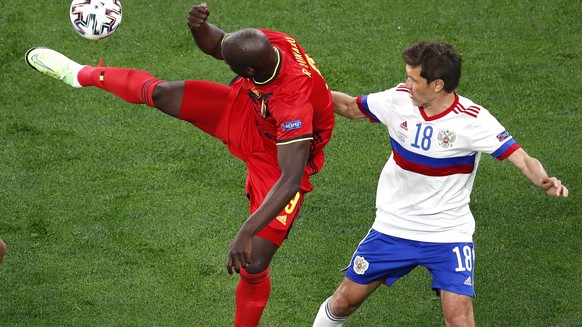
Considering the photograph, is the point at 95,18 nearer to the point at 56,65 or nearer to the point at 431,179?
the point at 56,65

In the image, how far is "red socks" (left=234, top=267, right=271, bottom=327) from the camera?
838cm

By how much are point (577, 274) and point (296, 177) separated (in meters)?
3.29

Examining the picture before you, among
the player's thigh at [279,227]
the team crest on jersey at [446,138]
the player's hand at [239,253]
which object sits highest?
the team crest on jersey at [446,138]

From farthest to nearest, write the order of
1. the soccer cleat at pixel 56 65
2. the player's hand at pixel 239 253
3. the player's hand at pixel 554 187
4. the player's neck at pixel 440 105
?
the soccer cleat at pixel 56 65
the player's neck at pixel 440 105
the player's hand at pixel 554 187
the player's hand at pixel 239 253

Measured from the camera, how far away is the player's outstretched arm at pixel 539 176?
7323mm

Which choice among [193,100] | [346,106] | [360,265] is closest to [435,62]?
[346,106]

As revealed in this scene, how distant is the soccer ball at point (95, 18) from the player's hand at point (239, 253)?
2.82 meters

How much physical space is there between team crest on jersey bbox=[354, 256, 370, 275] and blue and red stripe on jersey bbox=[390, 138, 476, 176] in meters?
0.73

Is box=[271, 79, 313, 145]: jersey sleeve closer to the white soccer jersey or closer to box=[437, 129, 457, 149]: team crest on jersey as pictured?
the white soccer jersey

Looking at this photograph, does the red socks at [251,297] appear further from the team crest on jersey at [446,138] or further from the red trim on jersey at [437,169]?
the team crest on jersey at [446,138]

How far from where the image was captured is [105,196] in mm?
Result: 10781

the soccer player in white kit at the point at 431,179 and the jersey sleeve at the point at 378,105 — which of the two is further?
the jersey sleeve at the point at 378,105

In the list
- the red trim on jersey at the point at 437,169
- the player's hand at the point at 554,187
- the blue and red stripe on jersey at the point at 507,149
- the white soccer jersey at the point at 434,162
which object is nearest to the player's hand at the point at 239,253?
the white soccer jersey at the point at 434,162

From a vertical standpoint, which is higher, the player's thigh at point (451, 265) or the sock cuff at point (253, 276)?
the player's thigh at point (451, 265)
